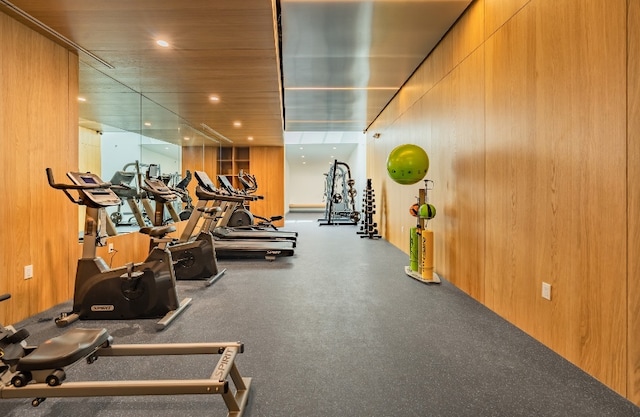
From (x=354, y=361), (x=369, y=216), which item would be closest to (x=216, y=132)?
(x=369, y=216)

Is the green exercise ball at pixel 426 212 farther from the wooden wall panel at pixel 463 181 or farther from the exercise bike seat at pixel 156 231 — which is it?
the exercise bike seat at pixel 156 231

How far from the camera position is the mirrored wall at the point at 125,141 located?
482 centimetres

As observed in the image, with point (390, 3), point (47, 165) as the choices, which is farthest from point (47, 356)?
point (390, 3)

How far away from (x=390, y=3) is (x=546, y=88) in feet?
5.88

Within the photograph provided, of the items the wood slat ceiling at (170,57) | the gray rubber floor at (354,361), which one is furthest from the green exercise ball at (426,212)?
the wood slat ceiling at (170,57)

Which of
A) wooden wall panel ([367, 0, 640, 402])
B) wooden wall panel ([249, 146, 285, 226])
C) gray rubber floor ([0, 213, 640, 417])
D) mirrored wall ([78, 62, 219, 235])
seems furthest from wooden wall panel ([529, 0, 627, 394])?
wooden wall panel ([249, 146, 285, 226])

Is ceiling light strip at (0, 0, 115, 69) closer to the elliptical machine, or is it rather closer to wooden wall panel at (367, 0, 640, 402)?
the elliptical machine

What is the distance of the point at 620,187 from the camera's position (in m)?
1.75

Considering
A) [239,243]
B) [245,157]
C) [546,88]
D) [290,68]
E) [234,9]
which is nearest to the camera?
[546,88]

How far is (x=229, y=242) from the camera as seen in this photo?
19.6 feet

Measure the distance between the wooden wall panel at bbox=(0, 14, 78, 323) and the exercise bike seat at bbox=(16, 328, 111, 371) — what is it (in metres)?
1.73

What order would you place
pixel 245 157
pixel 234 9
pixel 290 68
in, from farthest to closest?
pixel 245 157 → pixel 290 68 → pixel 234 9

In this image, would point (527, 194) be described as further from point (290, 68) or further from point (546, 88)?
point (290, 68)

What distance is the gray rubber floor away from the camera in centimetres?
167
